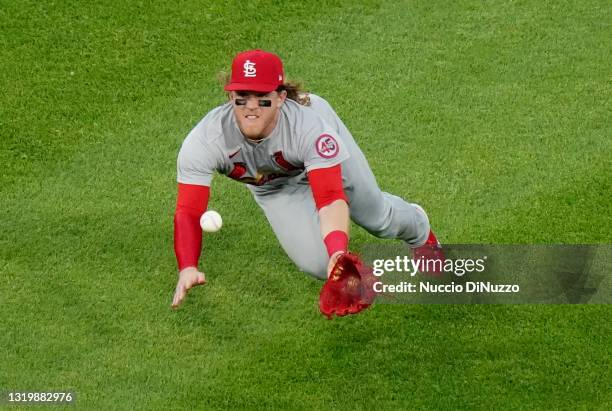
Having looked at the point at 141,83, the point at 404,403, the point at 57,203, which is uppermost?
the point at 141,83

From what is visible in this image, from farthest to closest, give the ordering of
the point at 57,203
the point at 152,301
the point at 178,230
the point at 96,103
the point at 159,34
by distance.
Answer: the point at 159,34, the point at 96,103, the point at 57,203, the point at 152,301, the point at 178,230

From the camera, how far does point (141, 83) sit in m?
11.2

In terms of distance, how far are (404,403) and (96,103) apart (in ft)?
14.5

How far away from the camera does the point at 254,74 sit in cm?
747

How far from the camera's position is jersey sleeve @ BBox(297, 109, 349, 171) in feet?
25.0

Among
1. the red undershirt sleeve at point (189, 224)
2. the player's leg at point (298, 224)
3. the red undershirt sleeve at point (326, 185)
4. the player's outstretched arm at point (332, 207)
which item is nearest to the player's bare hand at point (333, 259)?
the player's outstretched arm at point (332, 207)

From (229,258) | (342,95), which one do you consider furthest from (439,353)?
(342,95)

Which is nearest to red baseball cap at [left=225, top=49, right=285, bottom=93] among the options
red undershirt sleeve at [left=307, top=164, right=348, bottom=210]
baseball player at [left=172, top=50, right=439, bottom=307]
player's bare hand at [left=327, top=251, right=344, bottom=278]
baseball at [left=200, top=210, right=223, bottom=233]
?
baseball player at [left=172, top=50, right=439, bottom=307]

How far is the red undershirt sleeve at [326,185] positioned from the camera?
24.5ft

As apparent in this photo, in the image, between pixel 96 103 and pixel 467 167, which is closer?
pixel 467 167

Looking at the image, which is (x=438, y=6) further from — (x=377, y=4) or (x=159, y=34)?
(x=159, y=34)

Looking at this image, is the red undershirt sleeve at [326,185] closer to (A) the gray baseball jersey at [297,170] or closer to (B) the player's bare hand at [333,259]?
(A) the gray baseball jersey at [297,170]

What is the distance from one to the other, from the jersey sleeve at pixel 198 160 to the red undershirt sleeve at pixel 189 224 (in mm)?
50

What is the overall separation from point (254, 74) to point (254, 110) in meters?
0.27
